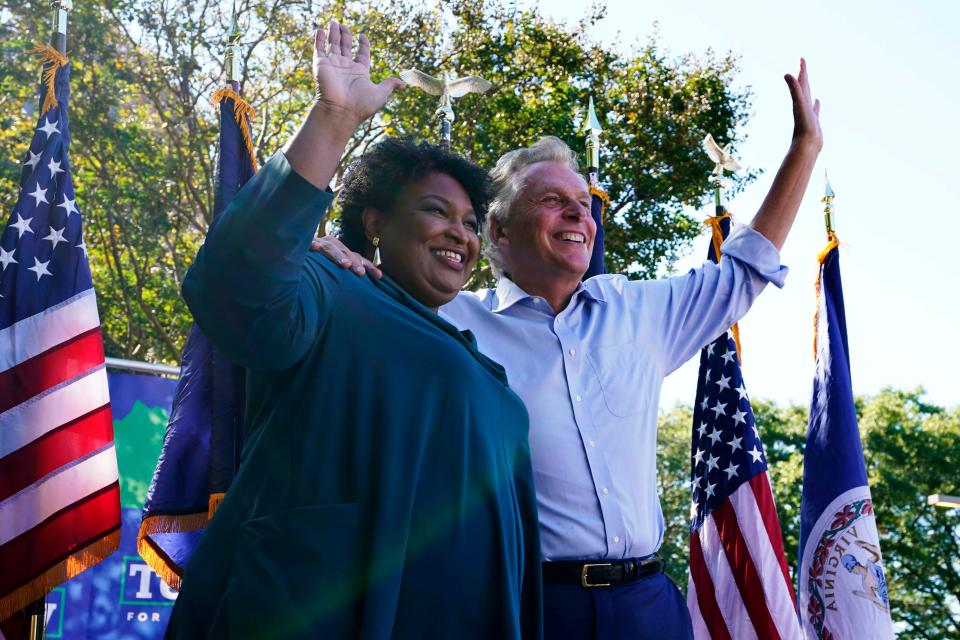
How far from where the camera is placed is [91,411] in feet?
16.2

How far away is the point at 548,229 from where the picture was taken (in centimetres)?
356

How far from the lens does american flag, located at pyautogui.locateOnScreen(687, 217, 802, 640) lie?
5391 mm

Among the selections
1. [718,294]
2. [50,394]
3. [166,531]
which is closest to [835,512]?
[718,294]

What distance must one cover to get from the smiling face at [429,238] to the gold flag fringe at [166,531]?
111 inches

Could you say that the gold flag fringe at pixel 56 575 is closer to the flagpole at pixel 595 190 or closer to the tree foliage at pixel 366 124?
the flagpole at pixel 595 190

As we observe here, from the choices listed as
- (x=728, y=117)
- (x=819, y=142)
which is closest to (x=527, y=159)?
(x=819, y=142)

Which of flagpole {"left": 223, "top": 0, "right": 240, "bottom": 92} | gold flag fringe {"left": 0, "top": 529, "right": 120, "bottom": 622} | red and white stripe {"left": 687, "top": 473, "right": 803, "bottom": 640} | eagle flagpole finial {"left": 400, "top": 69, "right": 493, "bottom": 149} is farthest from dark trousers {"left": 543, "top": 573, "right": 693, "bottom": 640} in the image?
flagpole {"left": 223, "top": 0, "right": 240, "bottom": 92}

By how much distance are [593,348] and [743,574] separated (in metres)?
2.65

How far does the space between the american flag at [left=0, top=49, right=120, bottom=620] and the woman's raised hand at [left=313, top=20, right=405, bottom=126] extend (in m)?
3.34

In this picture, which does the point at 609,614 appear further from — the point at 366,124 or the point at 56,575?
the point at 366,124

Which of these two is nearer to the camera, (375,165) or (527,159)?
(375,165)

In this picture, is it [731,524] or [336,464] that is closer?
[336,464]

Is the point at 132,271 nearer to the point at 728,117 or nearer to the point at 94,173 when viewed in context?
the point at 94,173

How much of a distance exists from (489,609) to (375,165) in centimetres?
116
